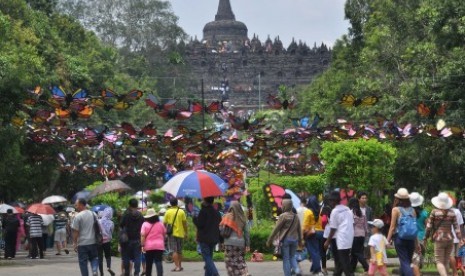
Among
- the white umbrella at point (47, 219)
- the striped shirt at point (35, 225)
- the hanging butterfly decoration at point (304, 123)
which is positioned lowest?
the striped shirt at point (35, 225)

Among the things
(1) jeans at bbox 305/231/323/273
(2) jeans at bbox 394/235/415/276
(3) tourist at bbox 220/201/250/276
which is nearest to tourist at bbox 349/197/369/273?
(1) jeans at bbox 305/231/323/273

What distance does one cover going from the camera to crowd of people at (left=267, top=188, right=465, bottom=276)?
13383mm

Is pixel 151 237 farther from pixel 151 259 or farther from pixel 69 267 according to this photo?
pixel 69 267

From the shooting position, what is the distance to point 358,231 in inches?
593

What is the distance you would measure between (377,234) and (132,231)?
3496 mm

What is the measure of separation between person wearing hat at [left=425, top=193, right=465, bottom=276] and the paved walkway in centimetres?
367

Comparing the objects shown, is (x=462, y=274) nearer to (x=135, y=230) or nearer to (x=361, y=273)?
(x=361, y=273)

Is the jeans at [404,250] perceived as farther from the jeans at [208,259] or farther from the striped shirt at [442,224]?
the jeans at [208,259]

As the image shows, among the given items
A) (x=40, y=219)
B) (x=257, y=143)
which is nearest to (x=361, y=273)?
(x=40, y=219)

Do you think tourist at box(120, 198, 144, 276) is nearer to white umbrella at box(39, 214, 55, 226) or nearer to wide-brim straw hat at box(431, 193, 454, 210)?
wide-brim straw hat at box(431, 193, 454, 210)

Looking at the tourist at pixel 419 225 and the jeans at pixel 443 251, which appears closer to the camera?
the jeans at pixel 443 251

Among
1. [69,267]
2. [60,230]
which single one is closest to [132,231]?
[69,267]

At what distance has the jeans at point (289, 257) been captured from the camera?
48.4ft

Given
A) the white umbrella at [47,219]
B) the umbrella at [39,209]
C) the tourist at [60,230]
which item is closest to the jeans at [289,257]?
the umbrella at [39,209]
